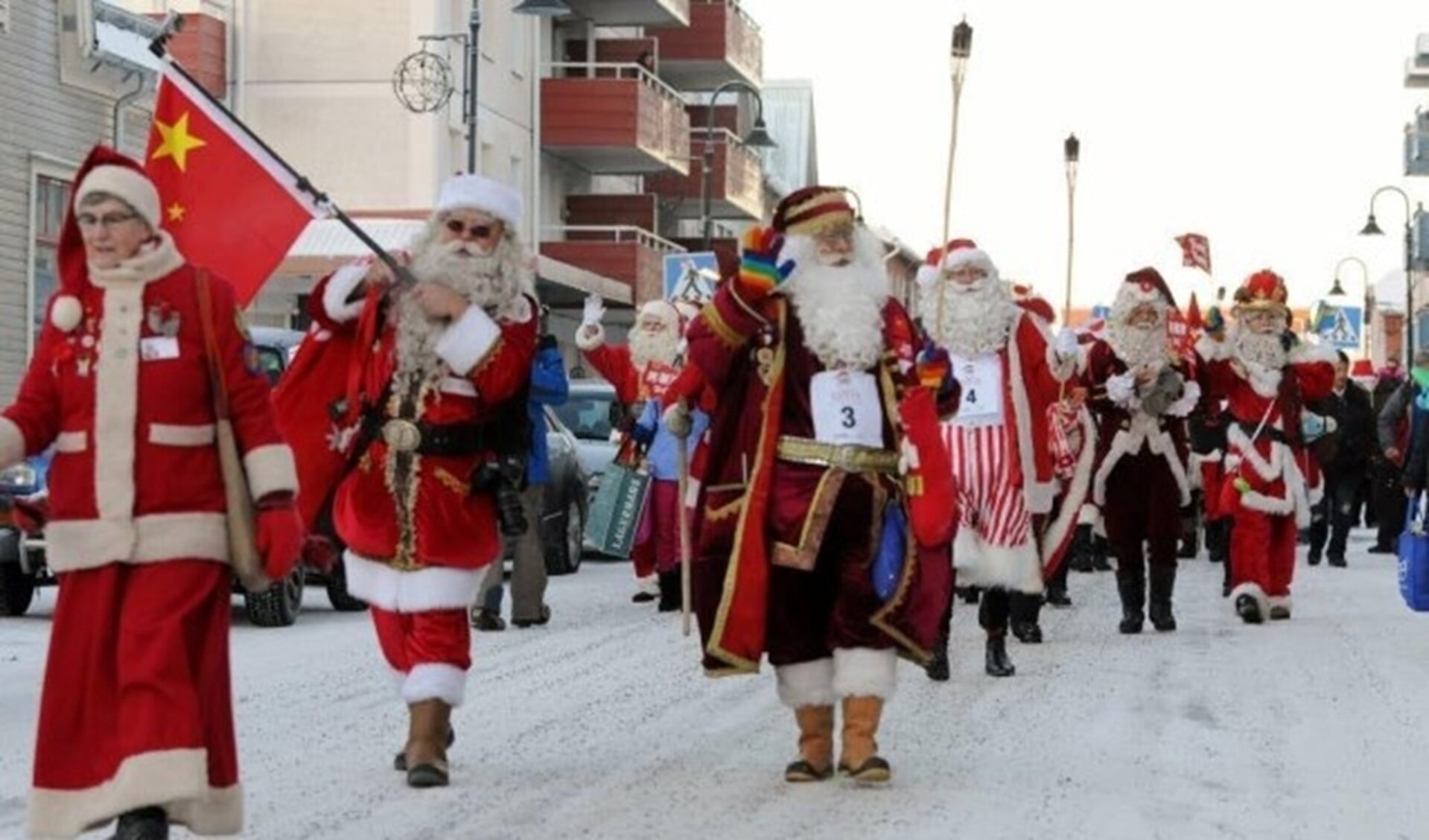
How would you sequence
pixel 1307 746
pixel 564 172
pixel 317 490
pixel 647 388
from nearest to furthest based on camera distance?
pixel 317 490, pixel 1307 746, pixel 647 388, pixel 564 172

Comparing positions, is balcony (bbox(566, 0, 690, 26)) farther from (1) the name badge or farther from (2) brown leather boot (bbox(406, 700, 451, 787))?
(1) the name badge

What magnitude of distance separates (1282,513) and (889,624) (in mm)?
8365

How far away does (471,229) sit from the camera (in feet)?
33.6

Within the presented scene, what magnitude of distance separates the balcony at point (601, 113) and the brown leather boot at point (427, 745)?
132 feet

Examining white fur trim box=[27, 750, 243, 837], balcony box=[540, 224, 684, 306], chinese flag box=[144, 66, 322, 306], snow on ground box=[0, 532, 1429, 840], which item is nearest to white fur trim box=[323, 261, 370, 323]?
chinese flag box=[144, 66, 322, 306]

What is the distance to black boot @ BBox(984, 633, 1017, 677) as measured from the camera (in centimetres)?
1412

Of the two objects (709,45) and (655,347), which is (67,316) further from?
(709,45)

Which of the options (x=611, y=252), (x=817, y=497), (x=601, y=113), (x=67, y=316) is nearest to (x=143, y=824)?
(x=67, y=316)

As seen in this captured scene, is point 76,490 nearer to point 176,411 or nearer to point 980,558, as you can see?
point 176,411

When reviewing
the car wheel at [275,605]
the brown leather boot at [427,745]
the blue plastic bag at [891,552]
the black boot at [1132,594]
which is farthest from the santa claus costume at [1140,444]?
the brown leather boot at [427,745]

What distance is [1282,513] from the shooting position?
59.1 ft

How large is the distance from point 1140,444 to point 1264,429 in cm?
156

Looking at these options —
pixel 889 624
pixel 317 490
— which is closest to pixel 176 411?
pixel 317 490

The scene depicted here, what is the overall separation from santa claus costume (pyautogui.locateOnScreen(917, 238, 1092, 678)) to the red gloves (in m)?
6.68
